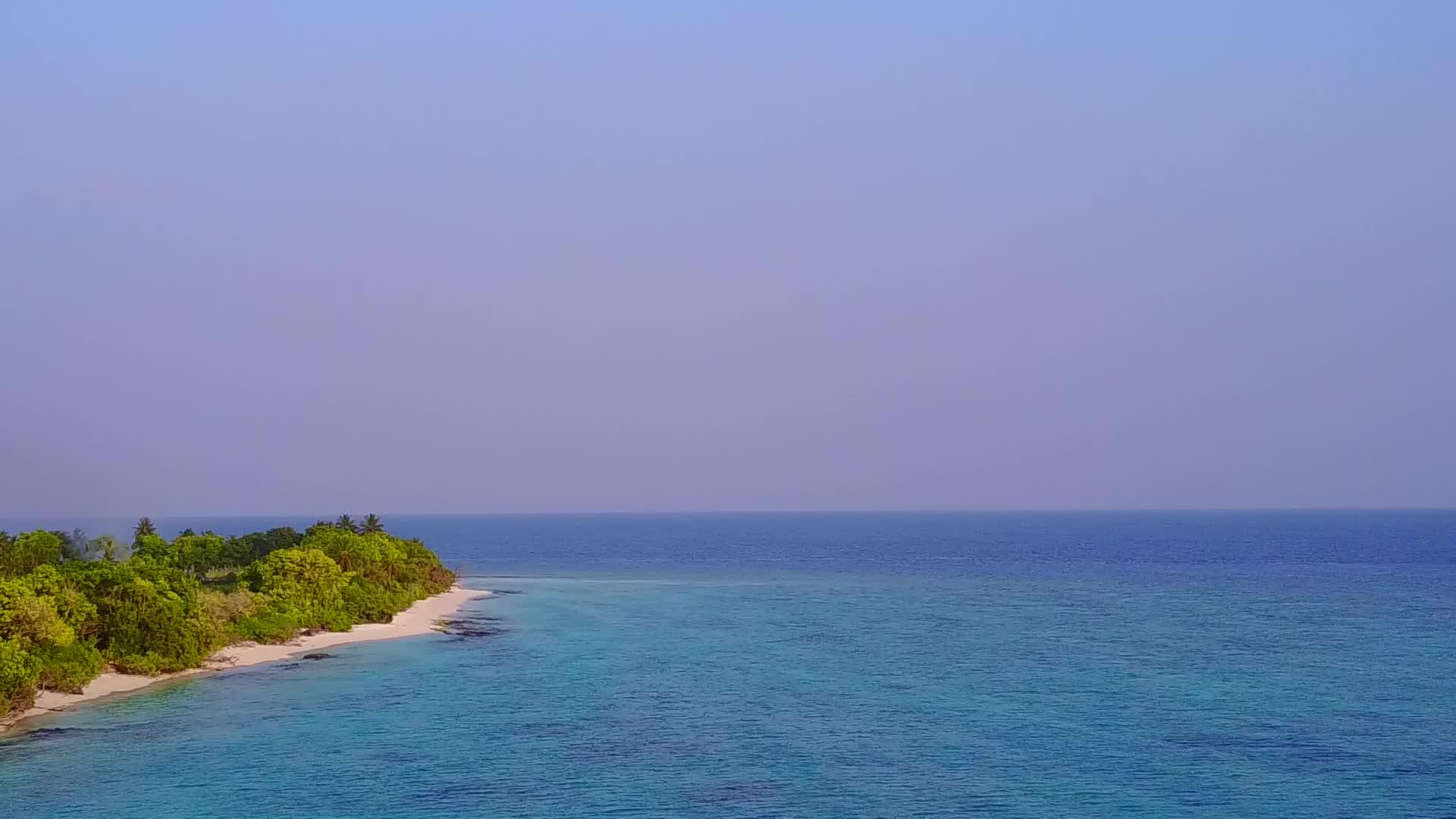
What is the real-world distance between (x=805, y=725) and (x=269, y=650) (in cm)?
4236

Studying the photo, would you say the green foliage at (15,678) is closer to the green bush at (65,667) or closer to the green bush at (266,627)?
the green bush at (65,667)

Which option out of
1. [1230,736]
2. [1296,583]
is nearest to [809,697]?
[1230,736]

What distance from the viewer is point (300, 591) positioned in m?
93.6

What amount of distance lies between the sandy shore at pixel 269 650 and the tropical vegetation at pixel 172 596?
0.67 m

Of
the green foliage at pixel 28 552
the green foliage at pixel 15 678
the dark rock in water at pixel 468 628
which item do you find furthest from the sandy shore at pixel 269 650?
the green foliage at pixel 28 552

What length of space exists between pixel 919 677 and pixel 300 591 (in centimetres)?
4806

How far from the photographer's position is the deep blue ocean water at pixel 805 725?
149 ft

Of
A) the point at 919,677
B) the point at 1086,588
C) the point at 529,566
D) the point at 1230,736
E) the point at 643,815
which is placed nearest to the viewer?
the point at 643,815

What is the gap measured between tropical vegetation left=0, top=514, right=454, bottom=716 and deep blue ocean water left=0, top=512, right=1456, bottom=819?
3.53 m

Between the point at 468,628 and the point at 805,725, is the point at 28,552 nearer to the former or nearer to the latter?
the point at 468,628

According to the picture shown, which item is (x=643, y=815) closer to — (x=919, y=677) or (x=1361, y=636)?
(x=919, y=677)

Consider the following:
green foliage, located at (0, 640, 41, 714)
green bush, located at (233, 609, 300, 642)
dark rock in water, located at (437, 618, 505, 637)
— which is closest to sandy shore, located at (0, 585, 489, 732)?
green bush, located at (233, 609, 300, 642)

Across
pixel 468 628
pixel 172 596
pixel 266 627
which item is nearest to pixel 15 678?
pixel 172 596

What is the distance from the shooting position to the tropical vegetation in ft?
203
